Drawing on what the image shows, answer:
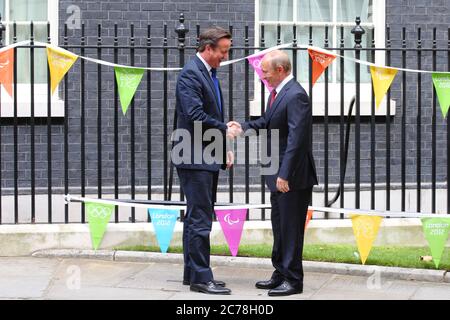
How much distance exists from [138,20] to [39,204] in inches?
89.4

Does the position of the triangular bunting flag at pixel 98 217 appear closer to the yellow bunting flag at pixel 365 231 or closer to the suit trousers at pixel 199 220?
the suit trousers at pixel 199 220

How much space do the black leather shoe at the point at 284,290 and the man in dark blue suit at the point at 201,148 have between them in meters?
0.34

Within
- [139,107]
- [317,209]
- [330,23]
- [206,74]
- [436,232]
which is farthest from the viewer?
[330,23]

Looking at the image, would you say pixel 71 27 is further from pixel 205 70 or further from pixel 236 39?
pixel 205 70

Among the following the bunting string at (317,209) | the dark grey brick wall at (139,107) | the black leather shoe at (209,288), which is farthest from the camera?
the dark grey brick wall at (139,107)

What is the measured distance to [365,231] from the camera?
839cm

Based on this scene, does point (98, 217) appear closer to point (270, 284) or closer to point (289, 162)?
point (270, 284)

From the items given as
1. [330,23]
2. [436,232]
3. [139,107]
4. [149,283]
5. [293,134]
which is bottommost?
[149,283]

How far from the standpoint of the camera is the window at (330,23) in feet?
36.7

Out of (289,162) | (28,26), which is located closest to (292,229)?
(289,162)

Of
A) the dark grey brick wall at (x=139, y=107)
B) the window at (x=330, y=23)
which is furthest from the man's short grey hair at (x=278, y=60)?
the window at (x=330, y=23)

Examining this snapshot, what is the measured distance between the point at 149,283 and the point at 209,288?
0.67 meters

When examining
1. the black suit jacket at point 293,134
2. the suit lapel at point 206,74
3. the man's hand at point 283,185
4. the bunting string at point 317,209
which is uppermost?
the suit lapel at point 206,74

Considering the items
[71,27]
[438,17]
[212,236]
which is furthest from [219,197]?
[438,17]
